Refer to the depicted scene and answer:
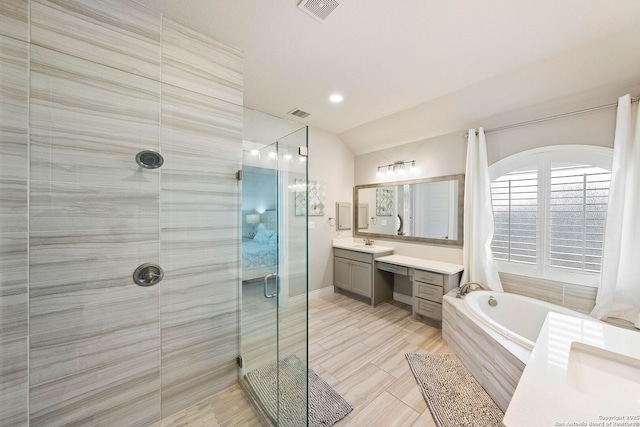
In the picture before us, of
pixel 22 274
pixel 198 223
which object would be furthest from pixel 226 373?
pixel 22 274

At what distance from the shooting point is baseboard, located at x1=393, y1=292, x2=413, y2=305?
3488mm

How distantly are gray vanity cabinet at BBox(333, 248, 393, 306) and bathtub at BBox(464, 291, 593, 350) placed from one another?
127 centimetres

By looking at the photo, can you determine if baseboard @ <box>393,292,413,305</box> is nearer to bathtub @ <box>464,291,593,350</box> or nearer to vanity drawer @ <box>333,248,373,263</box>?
vanity drawer @ <box>333,248,373,263</box>

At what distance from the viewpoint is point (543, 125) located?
247 centimetres

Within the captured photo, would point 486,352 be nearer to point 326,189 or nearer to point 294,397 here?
point 294,397

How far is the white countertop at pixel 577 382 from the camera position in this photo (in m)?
0.68

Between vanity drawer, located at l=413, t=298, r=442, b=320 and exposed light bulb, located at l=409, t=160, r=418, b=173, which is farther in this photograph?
exposed light bulb, located at l=409, t=160, r=418, b=173

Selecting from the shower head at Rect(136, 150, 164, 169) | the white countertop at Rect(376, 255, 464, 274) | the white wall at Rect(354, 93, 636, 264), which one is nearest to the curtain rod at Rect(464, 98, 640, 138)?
the white wall at Rect(354, 93, 636, 264)

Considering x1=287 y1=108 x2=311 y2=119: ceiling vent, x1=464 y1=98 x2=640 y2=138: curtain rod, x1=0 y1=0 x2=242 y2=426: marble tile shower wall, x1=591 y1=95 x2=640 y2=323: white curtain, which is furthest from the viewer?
x1=287 y1=108 x2=311 y2=119: ceiling vent

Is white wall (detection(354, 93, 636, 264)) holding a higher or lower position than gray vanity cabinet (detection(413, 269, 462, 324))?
higher

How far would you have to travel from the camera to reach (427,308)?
2.84 m

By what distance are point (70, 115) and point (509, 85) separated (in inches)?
136

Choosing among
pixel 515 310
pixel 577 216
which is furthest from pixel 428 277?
pixel 577 216

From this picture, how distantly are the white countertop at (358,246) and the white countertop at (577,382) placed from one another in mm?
2291
